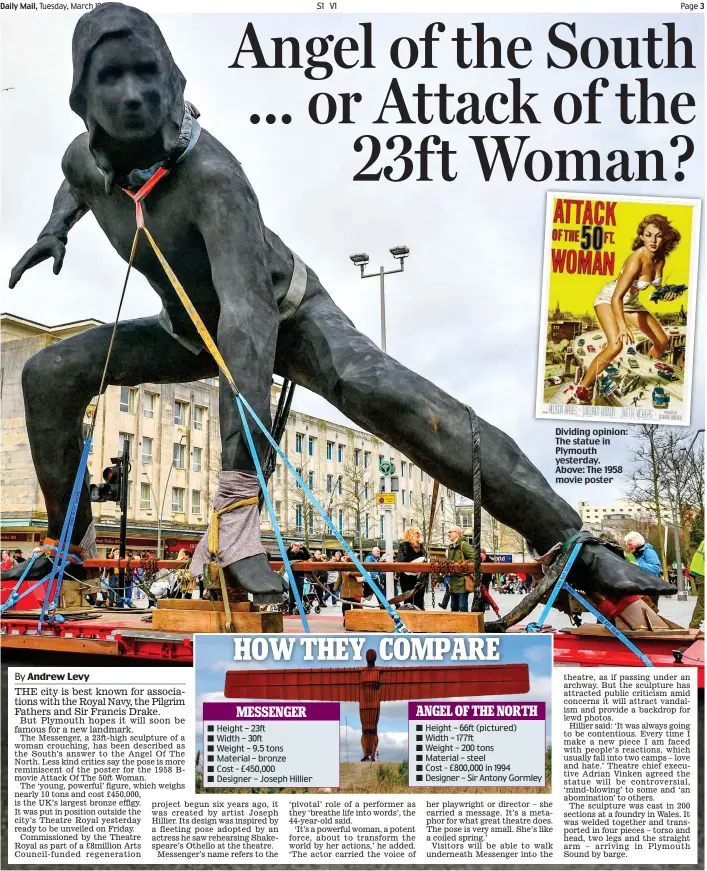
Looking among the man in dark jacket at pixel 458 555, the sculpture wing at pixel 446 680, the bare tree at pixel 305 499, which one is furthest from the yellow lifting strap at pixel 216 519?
the bare tree at pixel 305 499

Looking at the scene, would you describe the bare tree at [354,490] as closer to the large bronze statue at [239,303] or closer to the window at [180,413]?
the window at [180,413]

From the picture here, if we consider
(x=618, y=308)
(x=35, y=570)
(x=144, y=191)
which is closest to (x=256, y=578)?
(x=144, y=191)

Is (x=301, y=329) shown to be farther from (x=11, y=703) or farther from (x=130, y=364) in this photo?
(x=11, y=703)

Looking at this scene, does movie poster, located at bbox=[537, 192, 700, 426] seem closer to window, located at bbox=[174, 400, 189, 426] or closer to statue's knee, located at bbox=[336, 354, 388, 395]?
statue's knee, located at bbox=[336, 354, 388, 395]

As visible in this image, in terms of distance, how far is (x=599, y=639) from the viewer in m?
3.36

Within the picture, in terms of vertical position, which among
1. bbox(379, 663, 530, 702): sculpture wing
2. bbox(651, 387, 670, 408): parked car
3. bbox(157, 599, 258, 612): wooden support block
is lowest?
bbox(379, 663, 530, 702): sculpture wing

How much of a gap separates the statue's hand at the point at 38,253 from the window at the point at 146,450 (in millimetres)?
22412

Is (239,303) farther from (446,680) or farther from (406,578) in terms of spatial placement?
(406,578)

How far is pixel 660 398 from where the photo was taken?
4781mm

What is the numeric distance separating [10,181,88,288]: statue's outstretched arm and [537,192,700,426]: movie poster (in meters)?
2.60

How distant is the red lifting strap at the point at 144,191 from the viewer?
3.29m

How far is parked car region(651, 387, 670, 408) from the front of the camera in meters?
4.76

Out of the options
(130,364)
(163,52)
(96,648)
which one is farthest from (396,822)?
(163,52)

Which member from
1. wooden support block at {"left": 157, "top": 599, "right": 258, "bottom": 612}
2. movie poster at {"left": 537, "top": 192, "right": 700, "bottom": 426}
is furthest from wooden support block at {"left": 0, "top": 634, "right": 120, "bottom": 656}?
movie poster at {"left": 537, "top": 192, "right": 700, "bottom": 426}
